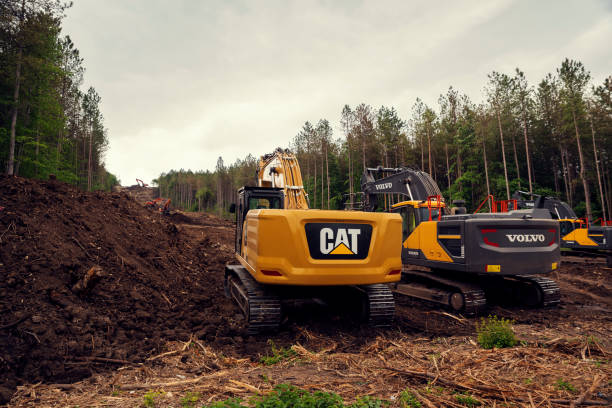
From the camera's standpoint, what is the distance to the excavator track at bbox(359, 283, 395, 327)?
6137 millimetres

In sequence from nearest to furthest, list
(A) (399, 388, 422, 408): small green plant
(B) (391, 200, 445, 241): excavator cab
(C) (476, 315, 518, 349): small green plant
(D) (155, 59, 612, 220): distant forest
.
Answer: (A) (399, 388, 422, 408): small green plant → (C) (476, 315, 518, 349): small green plant → (B) (391, 200, 445, 241): excavator cab → (D) (155, 59, 612, 220): distant forest

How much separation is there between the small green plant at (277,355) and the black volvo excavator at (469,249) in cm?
398

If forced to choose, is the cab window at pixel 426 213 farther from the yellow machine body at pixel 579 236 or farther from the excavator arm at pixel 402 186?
the yellow machine body at pixel 579 236

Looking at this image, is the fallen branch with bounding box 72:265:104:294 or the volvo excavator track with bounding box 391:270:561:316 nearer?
the fallen branch with bounding box 72:265:104:294

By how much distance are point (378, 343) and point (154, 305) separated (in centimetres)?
412

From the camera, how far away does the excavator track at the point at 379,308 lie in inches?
242

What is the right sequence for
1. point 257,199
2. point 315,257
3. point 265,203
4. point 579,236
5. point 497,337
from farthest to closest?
point 579,236
point 265,203
point 257,199
point 315,257
point 497,337

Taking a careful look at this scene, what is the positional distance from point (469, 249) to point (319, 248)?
11.1 ft

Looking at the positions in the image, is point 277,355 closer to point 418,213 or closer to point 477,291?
point 477,291

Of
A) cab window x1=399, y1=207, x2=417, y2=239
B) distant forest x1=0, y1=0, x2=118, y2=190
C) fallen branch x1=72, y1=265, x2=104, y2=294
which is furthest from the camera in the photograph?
distant forest x1=0, y1=0, x2=118, y2=190

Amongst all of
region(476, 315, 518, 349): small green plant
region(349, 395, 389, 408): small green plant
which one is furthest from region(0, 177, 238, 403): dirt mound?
region(476, 315, 518, 349): small green plant

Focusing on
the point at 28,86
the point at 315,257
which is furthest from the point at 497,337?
the point at 28,86

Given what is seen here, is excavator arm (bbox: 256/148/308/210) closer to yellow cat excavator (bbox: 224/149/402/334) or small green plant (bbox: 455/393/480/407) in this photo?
yellow cat excavator (bbox: 224/149/402/334)

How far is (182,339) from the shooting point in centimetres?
559
